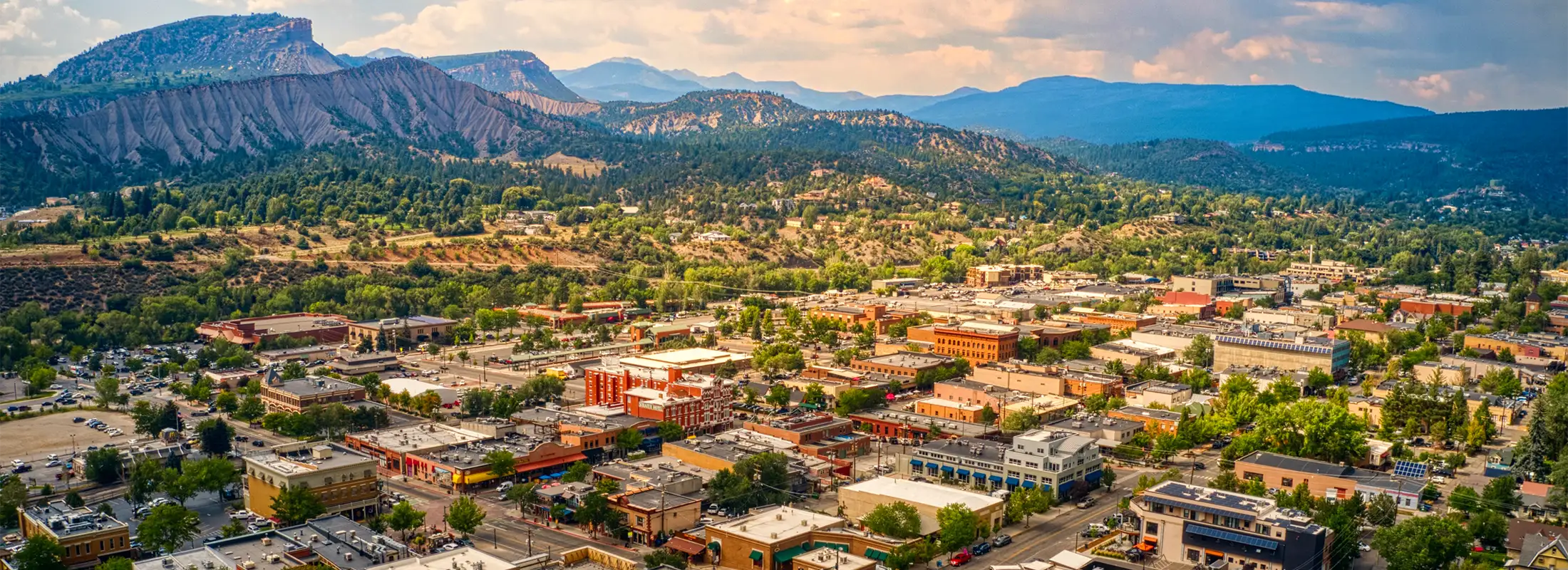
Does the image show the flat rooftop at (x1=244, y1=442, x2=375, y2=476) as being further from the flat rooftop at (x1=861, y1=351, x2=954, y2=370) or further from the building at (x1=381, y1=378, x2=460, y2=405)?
the flat rooftop at (x1=861, y1=351, x2=954, y2=370)

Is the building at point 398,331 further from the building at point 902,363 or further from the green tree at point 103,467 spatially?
the green tree at point 103,467

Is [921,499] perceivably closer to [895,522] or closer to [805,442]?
[895,522]

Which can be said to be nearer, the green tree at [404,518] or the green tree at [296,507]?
the green tree at [404,518]

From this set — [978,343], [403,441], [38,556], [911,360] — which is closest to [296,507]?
[38,556]

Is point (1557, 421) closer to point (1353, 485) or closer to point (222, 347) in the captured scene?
point (1353, 485)

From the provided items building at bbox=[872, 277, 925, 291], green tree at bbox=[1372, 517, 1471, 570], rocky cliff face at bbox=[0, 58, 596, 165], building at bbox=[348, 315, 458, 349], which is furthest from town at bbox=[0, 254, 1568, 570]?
rocky cliff face at bbox=[0, 58, 596, 165]

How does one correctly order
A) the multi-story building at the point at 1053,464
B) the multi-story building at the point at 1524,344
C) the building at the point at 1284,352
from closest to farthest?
the multi-story building at the point at 1053,464 < the building at the point at 1284,352 < the multi-story building at the point at 1524,344

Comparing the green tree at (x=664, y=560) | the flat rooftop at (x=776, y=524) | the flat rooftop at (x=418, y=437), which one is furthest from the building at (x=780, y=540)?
the flat rooftop at (x=418, y=437)
